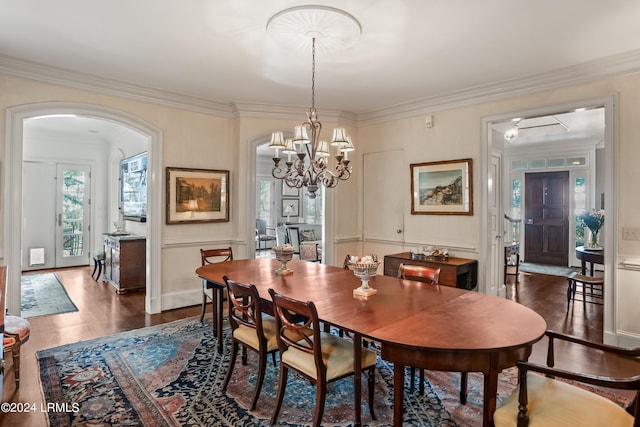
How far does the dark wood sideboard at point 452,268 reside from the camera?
13.2 ft

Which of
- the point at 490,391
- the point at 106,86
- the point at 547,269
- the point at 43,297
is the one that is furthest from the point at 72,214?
the point at 547,269

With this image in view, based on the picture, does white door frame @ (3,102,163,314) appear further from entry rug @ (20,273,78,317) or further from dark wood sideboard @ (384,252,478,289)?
dark wood sideboard @ (384,252,478,289)

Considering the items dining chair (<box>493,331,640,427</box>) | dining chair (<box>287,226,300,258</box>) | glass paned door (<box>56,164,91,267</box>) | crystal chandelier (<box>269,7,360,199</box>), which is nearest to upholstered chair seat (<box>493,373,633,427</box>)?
dining chair (<box>493,331,640,427</box>)

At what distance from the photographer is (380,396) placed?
8.23 feet

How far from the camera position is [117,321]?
4.15 metres

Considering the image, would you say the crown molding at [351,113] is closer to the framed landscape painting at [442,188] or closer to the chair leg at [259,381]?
the framed landscape painting at [442,188]

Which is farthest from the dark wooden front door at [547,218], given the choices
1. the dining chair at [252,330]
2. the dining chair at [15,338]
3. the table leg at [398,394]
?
the dining chair at [15,338]

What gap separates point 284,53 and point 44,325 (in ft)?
12.7

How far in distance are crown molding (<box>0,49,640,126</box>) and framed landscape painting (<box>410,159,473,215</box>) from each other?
2.41ft

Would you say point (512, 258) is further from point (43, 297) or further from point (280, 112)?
point (43, 297)

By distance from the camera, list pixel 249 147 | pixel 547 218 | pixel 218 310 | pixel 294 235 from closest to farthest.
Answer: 1. pixel 218 310
2. pixel 249 147
3. pixel 547 218
4. pixel 294 235

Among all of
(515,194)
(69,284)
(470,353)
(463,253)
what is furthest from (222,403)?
(515,194)

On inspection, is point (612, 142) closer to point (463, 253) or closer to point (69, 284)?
point (463, 253)

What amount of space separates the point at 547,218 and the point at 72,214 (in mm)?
10157
